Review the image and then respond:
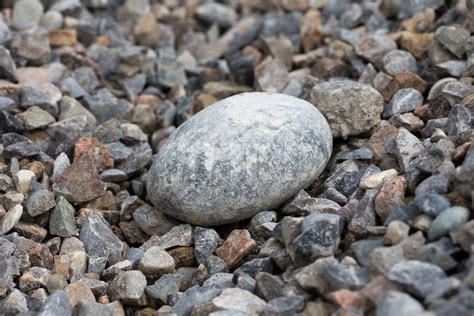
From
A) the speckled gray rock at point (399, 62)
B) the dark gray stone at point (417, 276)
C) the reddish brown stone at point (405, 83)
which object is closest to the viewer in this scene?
the dark gray stone at point (417, 276)

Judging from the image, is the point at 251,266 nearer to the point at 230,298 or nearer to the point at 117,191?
the point at 230,298

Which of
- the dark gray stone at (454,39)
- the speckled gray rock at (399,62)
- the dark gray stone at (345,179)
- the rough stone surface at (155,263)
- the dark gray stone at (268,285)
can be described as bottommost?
the rough stone surface at (155,263)

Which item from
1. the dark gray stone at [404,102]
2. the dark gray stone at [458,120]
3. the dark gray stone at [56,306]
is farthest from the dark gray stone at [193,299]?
the dark gray stone at [404,102]

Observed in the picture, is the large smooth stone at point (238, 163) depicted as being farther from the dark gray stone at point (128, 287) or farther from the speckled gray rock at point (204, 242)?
the dark gray stone at point (128, 287)

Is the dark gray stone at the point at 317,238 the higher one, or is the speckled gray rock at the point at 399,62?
the speckled gray rock at the point at 399,62

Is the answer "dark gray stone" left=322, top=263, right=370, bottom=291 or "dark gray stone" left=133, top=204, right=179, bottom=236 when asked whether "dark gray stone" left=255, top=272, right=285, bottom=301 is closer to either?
"dark gray stone" left=322, top=263, right=370, bottom=291
